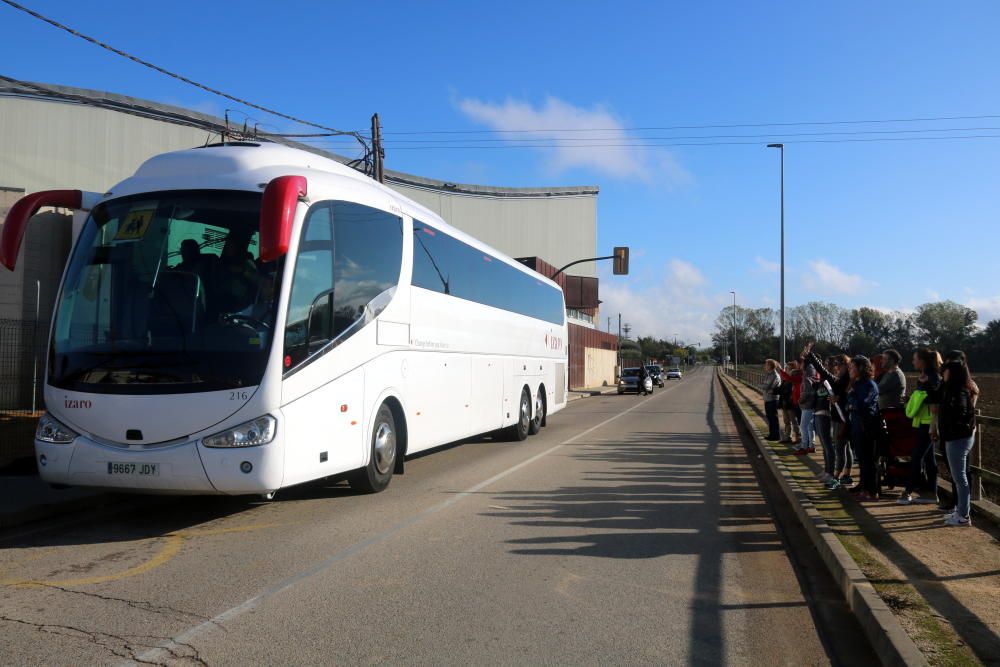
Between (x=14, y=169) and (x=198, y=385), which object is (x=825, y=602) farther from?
(x=14, y=169)

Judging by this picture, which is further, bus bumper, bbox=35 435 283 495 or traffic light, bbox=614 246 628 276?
traffic light, bbox=614 246 628 276

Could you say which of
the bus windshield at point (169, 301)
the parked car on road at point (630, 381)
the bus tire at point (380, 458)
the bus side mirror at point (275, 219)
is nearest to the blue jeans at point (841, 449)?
the bus tire at point (380, 458)

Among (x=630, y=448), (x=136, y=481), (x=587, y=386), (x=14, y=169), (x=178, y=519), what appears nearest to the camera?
(x=136, y=481)

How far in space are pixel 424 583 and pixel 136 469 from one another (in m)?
3.02

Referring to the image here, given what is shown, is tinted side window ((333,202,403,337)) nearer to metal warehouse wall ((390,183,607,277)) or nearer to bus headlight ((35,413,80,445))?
bus headlight ((35,413,80,445))

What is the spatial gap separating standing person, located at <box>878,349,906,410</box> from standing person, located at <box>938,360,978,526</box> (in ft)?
6.65

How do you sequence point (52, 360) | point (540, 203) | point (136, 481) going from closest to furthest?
point (136, 481) → point (52, 360) → point (540, 203)

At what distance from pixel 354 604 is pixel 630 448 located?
11.0 meters

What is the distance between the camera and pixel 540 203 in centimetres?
6894

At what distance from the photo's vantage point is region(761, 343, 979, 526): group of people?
24.0 feet

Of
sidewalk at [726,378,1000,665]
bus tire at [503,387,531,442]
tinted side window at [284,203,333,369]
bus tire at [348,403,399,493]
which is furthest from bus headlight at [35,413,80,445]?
bus tire at [503,387,531,442]

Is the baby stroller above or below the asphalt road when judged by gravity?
above

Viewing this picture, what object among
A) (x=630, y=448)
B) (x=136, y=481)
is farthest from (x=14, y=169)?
(x=136, y=481)

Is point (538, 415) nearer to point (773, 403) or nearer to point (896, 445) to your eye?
point (773, 403)
